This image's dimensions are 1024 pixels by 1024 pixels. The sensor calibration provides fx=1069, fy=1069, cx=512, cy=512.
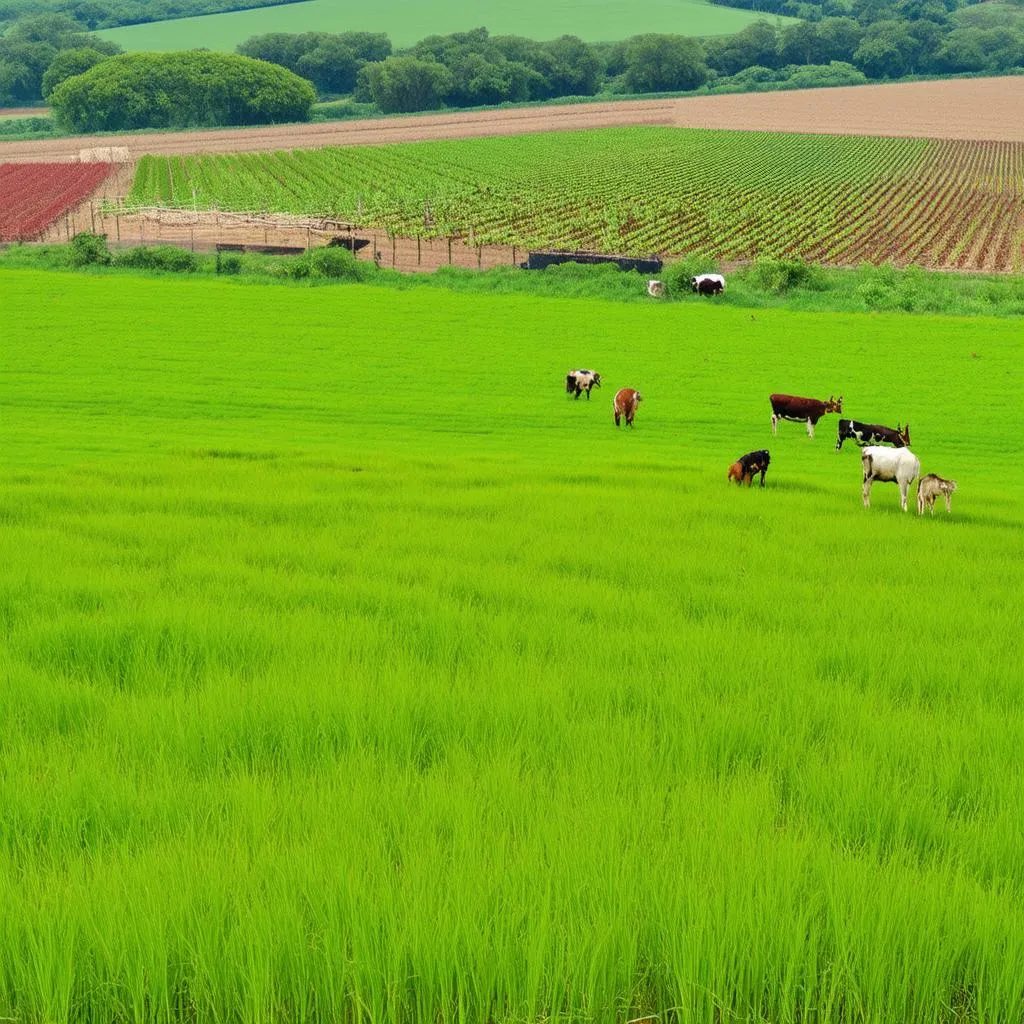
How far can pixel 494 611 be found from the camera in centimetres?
897

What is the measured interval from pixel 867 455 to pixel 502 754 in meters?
12.8

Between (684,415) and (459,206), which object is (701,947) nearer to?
(684,415)

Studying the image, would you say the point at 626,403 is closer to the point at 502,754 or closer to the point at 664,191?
the point at 502,754

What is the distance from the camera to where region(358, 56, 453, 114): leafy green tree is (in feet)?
587

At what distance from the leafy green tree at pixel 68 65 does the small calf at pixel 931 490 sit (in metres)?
194

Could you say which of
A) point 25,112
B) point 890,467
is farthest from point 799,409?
point 25,112

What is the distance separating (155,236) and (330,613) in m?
84.1

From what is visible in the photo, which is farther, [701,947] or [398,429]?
[398,429]

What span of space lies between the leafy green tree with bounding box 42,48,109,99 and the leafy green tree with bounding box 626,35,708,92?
91.8 meters

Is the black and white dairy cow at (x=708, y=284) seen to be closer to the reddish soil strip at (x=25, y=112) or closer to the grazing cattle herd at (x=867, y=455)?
the grazing cattle herd at (x=867, y=455)

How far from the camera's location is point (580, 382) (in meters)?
32.8

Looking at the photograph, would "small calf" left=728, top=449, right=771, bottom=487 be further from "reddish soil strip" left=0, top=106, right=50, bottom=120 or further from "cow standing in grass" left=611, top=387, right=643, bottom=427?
"reddish soil strip" left=0, top=106, right=50, bottom=120

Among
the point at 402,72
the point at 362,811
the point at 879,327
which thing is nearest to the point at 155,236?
the point at 879,327

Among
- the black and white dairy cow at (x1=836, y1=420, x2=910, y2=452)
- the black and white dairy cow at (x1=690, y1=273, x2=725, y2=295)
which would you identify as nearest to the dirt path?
the black and white dairy cow at (x1=690, y1=273, x2=725, y2=295)
